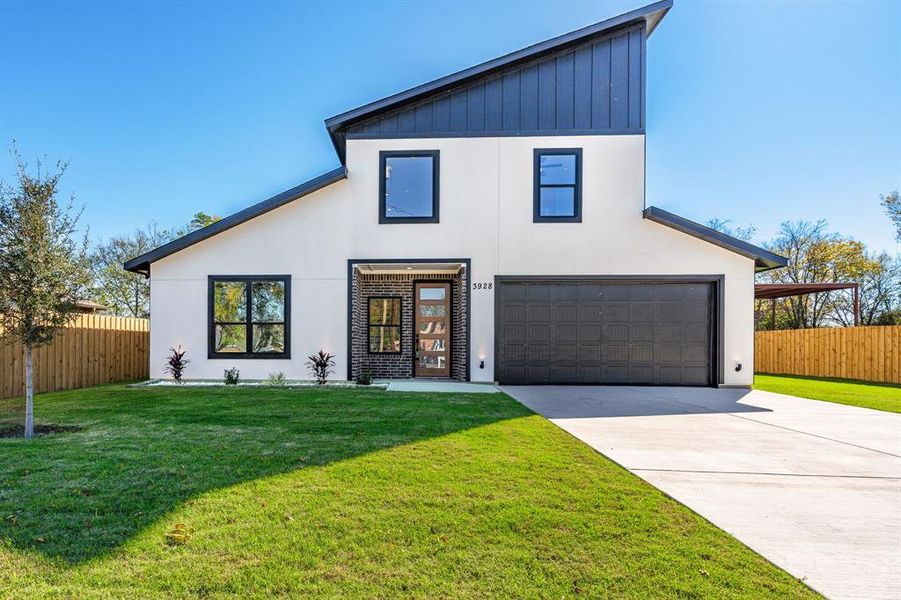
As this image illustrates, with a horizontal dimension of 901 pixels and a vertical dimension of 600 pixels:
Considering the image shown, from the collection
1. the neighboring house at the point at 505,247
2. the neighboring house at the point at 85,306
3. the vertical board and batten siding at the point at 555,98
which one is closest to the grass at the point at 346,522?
the neighboring house at the point at 85,306

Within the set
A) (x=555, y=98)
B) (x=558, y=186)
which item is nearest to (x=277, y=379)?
(x=558, y=186)

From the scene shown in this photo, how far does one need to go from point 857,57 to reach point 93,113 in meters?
26.6

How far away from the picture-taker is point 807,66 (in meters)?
12.4

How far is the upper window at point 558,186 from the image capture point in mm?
9602

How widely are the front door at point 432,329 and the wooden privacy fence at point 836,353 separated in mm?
13324

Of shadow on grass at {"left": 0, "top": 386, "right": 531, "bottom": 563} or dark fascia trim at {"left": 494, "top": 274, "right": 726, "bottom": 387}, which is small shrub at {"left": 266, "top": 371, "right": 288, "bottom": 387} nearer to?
shadow on grass at {"left": 0, "top": 386, "right": 531, "bottom": 563}

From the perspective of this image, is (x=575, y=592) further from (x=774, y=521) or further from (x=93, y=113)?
(x=93, y=113)

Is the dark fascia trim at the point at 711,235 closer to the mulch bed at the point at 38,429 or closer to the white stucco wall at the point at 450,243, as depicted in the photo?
the white stucco wall at the point at 450,243

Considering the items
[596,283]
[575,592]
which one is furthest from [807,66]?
[575,592]

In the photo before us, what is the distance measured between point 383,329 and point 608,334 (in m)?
5.82

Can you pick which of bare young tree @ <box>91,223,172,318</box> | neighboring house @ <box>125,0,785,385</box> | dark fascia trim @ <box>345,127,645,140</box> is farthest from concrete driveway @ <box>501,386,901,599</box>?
bare young tree @ <box>91,223,172,318</box>

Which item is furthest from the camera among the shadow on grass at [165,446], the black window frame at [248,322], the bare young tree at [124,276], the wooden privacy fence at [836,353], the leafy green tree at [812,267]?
the leafy green tree at [812,267]

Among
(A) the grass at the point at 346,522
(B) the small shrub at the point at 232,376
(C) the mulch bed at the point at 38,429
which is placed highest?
(A) the grass at the point at 346,522

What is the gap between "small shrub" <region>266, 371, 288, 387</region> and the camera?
29.8 ft
